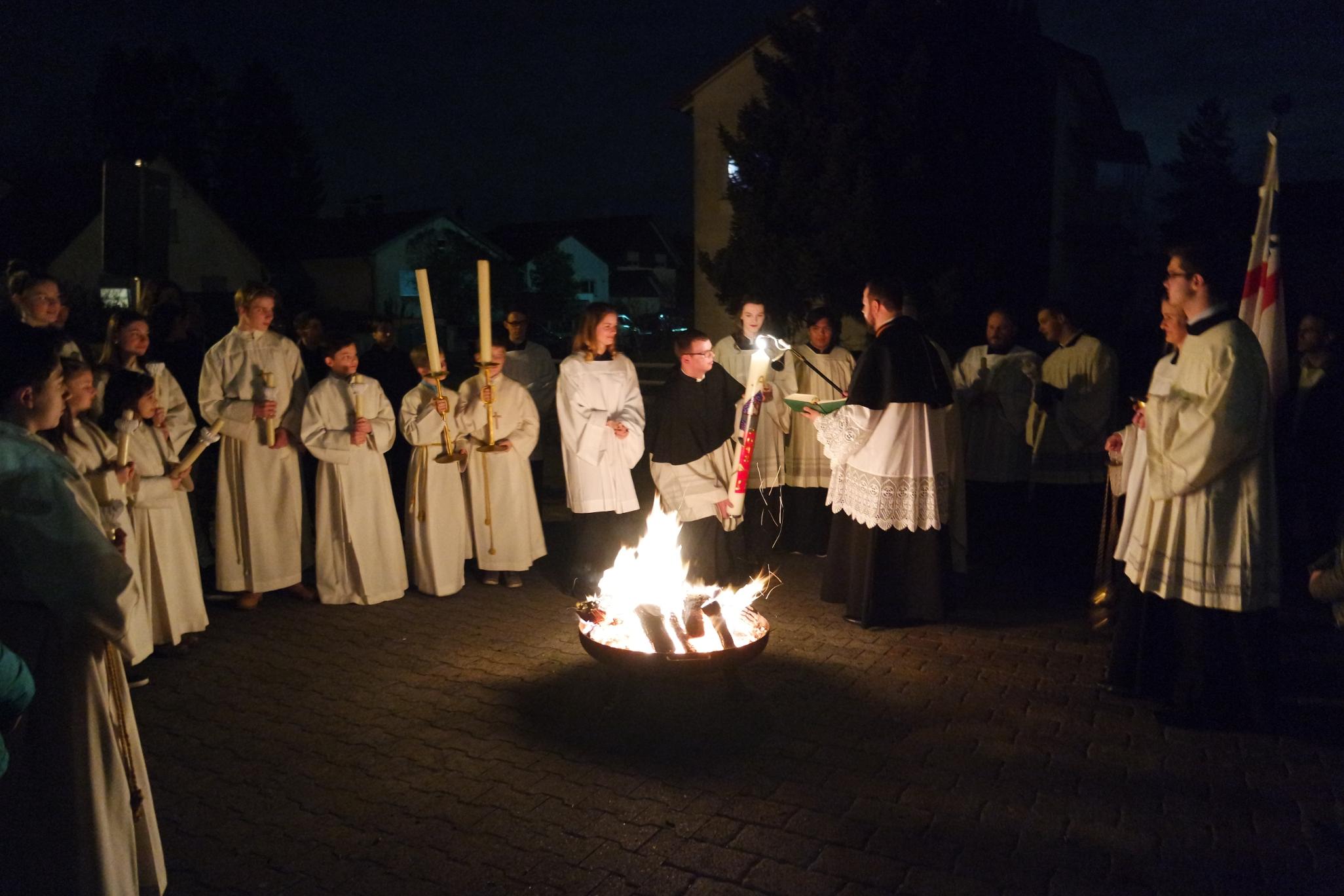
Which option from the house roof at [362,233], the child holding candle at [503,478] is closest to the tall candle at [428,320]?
the child holding candle at [503,478]

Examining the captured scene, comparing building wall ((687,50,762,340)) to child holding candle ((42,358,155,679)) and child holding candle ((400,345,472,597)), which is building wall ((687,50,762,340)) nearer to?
child holding candle ((400,345,472,597))

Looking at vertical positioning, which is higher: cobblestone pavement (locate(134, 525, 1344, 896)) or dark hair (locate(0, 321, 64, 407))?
A: dark hair (locate(0, 321, 64, 407))

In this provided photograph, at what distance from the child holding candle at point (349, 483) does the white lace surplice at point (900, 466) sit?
130 inches

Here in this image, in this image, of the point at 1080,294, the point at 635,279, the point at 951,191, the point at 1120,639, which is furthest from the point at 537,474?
the point at 635,279

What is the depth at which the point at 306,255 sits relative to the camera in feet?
167

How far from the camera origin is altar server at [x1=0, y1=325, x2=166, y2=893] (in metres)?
2.70

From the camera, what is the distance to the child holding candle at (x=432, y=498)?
7.41 m

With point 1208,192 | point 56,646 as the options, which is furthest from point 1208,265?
point 1208,192

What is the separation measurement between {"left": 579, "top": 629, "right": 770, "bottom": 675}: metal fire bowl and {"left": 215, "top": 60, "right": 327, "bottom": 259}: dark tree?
52468 mm

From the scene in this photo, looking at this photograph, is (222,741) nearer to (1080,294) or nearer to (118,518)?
(118,518)

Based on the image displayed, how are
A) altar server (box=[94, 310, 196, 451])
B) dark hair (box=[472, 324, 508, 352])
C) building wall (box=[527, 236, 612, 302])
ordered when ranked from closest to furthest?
1. altar server (box=[94, 310, 196, 451])
2. dark hair (box=[472, 324, 508, 352])
3. building wall (box=[527, 236, 612, 302])

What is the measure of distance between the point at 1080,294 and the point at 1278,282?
18.5m

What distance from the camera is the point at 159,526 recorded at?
234 inches

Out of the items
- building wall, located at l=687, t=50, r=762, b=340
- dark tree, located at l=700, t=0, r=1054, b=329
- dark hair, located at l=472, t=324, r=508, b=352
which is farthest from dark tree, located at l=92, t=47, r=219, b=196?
dark hair, located at l=472, t=324, r=508, b=352
